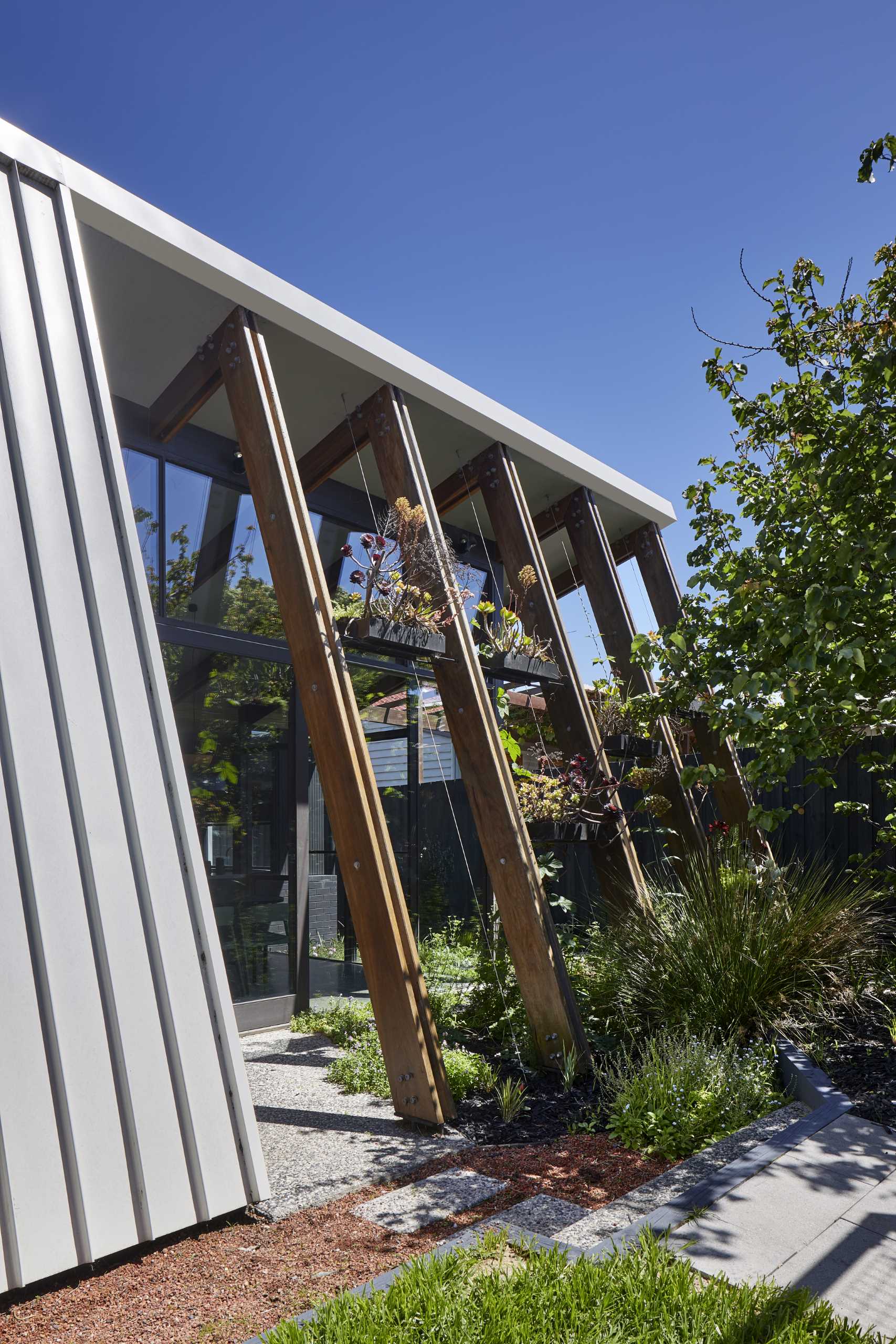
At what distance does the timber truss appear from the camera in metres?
4.03

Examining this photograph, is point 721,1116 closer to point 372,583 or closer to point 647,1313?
point 647,1313

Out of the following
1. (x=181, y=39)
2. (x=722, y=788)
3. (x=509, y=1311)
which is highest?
(x=181, y=39)

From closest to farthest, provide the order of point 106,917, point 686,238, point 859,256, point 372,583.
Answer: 1. point 106,917
2. point 859,256
3. point 372,583
4. point 686,238

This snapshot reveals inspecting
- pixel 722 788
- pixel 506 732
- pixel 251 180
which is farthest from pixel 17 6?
pixel 722 788

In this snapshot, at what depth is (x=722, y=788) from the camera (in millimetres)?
7305

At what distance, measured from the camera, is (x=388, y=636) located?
15.1ft

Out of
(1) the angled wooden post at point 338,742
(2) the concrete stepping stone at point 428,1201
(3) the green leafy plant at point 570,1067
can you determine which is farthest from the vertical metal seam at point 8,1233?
(3) the green leafy plant at point 570,1067

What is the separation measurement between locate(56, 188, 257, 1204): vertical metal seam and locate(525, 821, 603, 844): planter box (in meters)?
2.89

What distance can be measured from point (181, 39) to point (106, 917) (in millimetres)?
5520

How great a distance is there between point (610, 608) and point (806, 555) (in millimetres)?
3524

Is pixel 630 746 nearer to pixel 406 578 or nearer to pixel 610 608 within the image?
pixel 610 608

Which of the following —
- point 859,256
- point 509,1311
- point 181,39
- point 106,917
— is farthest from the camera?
point 181,39

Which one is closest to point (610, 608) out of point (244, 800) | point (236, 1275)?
point (244, 800)

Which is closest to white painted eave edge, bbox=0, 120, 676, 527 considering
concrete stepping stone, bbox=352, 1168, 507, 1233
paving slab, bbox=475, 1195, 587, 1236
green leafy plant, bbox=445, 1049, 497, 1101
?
green leafy plant, bbox=445, 1049, 497, 1101
